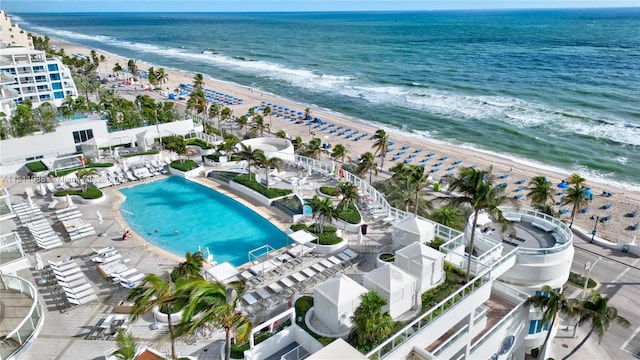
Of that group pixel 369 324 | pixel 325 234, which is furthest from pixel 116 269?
pixel 369 324

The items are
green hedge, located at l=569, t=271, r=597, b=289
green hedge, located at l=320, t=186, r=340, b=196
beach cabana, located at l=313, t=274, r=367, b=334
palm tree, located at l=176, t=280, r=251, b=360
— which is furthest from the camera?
green hedge, located at l=320, t=186, r=340, b=196

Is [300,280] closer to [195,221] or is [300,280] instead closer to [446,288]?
[446,288]

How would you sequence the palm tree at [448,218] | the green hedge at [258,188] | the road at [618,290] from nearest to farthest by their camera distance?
the road at [618,290]
the palm tree at [448,218]
the green hedge at [258,188]

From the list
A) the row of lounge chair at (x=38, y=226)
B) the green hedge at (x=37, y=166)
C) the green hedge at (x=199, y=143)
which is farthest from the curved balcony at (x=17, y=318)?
the green hedge at (x=199, y=143)

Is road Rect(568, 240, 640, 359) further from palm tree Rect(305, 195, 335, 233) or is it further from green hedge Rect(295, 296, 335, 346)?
palm tree Rect(305, 195, 335, 233)

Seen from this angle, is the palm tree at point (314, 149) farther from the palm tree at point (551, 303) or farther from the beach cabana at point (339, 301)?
the beach cabana at point (339, 301)

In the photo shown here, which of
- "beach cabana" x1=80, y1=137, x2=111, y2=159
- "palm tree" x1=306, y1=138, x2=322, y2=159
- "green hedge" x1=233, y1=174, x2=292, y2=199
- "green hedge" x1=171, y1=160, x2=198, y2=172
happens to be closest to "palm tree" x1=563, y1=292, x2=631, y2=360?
"green hedge" x1=233, y1=174, x2=292, y2=199
